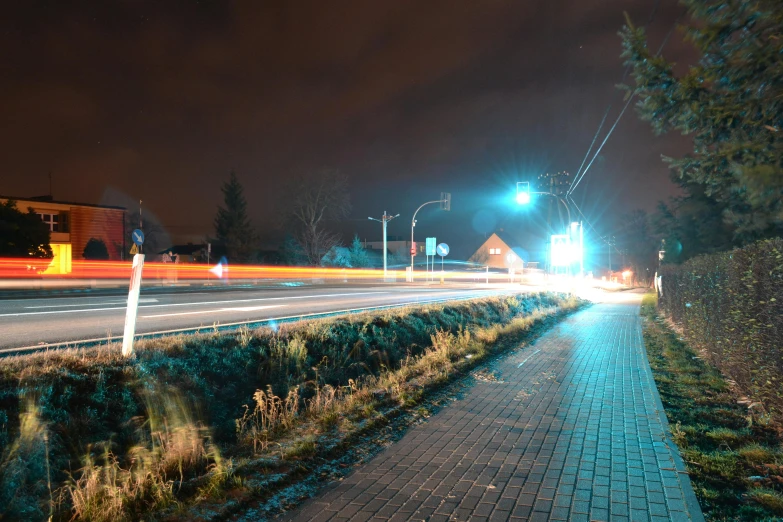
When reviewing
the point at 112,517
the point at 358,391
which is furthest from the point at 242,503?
the point at 358,391

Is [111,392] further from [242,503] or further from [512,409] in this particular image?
[512,409]

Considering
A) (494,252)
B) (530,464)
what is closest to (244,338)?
(530,464)

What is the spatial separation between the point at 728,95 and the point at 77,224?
50.0m

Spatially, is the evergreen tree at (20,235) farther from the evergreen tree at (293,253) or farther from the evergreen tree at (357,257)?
the evergreen tree at (357,257)

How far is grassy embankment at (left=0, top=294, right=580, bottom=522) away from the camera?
3857 mm

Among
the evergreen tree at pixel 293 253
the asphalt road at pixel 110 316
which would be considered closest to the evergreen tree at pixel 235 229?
the evergreen tree at pixel 293 253

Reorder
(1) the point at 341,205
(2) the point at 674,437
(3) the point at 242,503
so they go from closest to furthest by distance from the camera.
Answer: (3) the point at 242,503 → (2) the point at 674,437 → (1) the point at 341,205

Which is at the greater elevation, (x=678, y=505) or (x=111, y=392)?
(x=111, y=392)

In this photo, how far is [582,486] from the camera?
4219 millimetres

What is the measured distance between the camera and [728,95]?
6566 millimetres

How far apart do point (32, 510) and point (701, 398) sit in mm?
7897

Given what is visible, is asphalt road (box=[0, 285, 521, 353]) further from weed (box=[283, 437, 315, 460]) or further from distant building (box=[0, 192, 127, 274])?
distant building (box=[0, 192, 127, 274])

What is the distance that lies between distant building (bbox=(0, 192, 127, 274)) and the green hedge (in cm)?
4237

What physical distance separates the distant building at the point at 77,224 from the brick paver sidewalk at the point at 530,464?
136 feet
